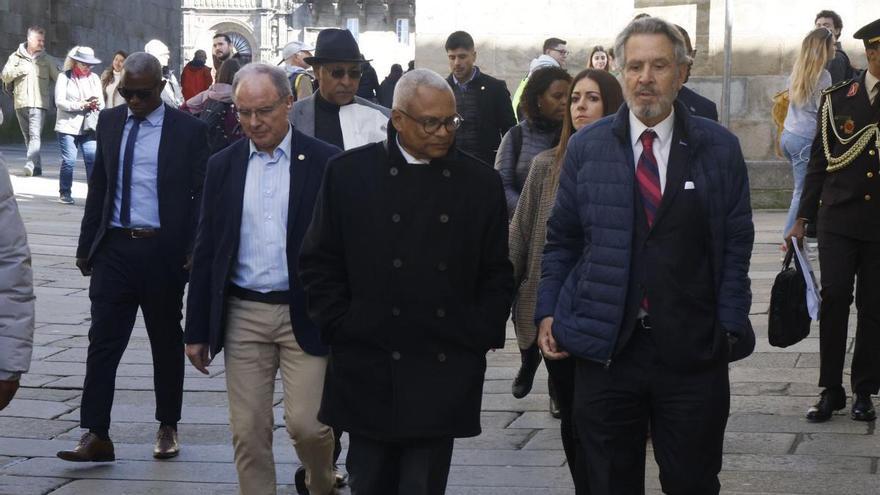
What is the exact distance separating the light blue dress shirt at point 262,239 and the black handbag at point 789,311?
1.84m

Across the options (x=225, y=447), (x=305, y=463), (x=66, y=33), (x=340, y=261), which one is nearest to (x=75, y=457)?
(x=225, y=447)

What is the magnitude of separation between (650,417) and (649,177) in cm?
69

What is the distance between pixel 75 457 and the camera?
6.63 m

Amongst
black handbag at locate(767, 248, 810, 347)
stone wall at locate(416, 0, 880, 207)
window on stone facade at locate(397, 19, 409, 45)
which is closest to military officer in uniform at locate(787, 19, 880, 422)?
black handbag at locate(767, 248, 810, 347)

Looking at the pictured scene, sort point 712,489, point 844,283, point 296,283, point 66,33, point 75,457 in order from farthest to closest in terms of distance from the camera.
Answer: point 66,33 < point 844,283 < point 75,457 < point 296,283 < point 712,489

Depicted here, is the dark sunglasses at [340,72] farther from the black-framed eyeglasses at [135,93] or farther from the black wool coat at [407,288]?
the black wool coat at [407,288]

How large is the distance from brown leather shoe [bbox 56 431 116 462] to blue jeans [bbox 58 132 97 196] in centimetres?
970

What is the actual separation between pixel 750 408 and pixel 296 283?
289 cm

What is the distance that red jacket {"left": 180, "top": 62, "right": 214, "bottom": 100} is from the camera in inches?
647

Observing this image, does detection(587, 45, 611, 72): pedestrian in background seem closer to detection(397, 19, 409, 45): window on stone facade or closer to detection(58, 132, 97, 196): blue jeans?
detection(58, 132, 97, 196): blue jeans

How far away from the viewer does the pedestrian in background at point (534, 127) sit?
7.23 metres

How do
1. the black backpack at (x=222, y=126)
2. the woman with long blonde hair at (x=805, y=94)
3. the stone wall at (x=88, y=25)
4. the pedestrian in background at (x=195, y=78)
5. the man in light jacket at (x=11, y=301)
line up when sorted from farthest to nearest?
the stone wall at (x=88, y=25), the pedestrian in background at (x=195, y=78), the woman with long blonde hair at (x=805, y=94), the black backpack at (x=222, y=126), the man in light jacket at (x=11, y=301)

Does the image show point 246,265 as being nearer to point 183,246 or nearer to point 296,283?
point 296,283

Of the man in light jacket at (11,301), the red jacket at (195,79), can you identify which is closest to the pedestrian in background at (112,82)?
the red jacket at (195,79)
